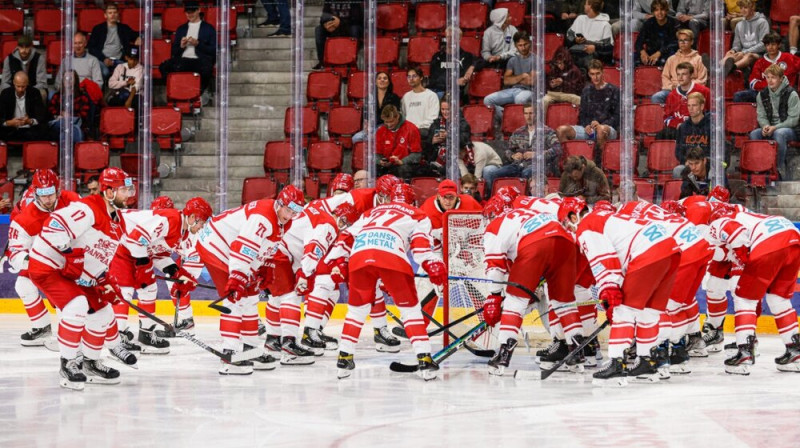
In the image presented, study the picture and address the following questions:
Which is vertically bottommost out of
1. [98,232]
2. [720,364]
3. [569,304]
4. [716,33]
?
[720,364]

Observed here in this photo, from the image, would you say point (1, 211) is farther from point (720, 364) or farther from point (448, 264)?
point (720, 364)

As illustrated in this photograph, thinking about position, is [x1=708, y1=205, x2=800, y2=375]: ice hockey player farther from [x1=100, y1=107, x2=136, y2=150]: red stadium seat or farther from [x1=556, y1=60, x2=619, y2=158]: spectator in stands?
[x1=100, y1=107, x2=136, y2=150]: red stadium seat

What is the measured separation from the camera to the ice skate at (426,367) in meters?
6.32

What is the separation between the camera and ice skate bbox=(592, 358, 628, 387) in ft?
19.9

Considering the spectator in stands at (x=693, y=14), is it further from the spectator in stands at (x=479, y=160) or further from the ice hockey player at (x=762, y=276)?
the ice hockey player at (x=762, y=276)

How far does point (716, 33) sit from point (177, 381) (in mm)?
4464

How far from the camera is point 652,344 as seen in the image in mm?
6133

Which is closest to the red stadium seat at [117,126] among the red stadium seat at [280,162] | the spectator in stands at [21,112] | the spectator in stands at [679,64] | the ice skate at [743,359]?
the spectator in stands at [21,112]

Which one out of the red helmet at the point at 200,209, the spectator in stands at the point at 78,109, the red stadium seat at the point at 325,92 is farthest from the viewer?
the spectator in stands at the point at 78,109

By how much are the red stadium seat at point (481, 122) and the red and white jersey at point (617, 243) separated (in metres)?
2.47

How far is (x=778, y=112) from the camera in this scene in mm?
8430

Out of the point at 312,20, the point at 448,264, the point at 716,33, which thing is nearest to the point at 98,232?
the point at 448,264

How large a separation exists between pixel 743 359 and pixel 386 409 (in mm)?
2271

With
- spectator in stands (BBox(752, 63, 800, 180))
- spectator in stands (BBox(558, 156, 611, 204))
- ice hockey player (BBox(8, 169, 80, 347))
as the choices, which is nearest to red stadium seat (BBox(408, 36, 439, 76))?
spectator in stands (BBox(558, 156, 611, 204))
